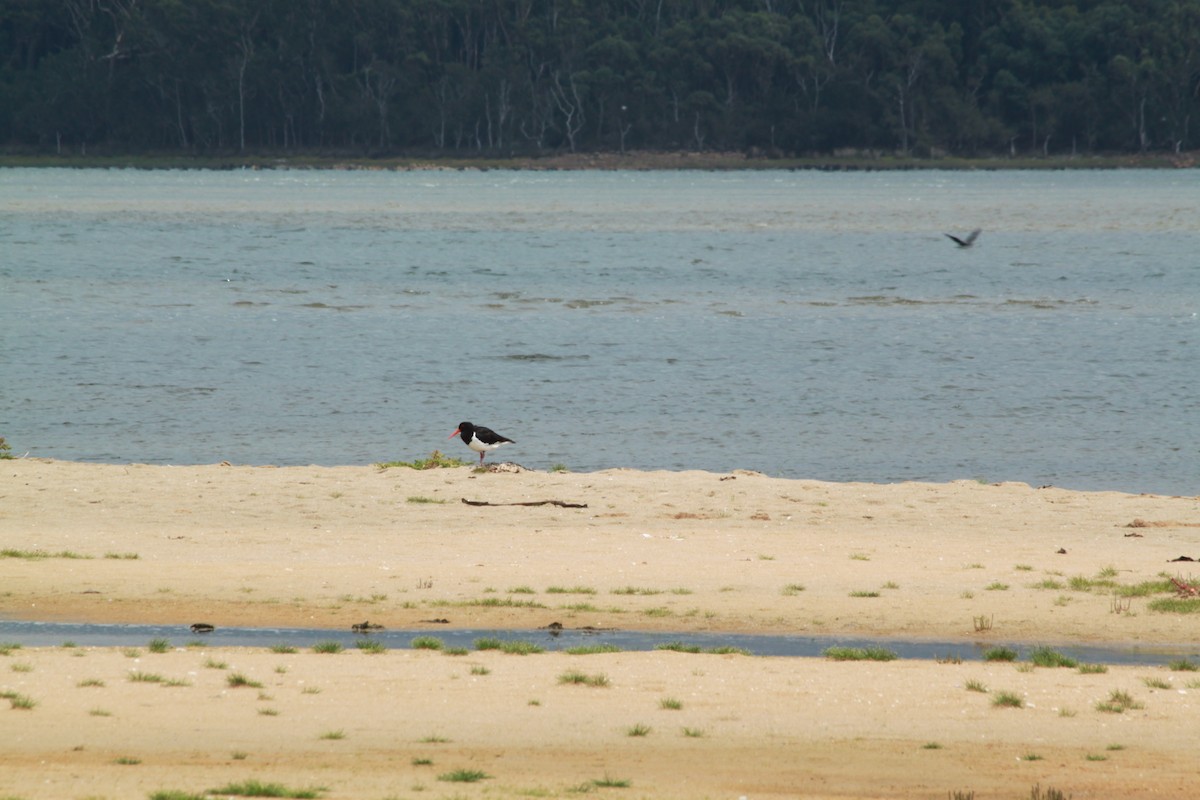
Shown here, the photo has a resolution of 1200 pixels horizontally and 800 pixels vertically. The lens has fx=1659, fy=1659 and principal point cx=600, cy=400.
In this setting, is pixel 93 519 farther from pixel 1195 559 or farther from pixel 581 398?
pixel 581 398

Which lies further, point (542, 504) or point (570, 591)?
point (542, 504)

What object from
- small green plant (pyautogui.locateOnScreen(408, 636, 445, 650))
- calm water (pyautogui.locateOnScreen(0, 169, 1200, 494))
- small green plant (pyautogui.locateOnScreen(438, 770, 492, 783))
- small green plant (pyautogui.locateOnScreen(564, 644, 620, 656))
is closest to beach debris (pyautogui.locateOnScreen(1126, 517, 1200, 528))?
calm water (pyautogui.locateOnScreen(0, 169, 1200, 494))

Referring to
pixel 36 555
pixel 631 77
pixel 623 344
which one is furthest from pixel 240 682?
pixel 631 77

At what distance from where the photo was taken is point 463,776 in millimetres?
8734

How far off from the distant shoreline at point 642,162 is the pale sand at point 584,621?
550ft

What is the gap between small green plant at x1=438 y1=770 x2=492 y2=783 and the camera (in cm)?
871

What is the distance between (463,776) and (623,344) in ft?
106

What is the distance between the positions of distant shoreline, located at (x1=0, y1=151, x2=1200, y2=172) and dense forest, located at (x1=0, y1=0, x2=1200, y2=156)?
1.35 metres

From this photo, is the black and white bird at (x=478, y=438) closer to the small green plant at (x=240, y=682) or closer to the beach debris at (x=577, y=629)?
the beach debris at (x=577, y=629)

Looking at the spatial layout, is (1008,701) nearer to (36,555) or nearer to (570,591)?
(570,591)

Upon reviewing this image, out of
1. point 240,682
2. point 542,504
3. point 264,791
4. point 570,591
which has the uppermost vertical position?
point 264,791

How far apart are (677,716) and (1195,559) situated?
694 centimetres

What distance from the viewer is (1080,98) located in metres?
170

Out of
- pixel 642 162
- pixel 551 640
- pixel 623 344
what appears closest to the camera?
pixel 551 640
